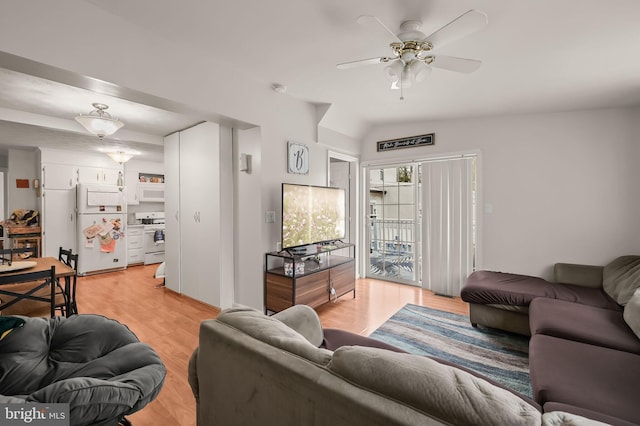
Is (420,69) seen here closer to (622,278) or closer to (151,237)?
(622,278)

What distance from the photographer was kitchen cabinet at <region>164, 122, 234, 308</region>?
3506 mm

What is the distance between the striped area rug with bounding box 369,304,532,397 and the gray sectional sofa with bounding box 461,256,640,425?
171 mm

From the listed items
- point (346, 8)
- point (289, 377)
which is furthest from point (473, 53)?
point (289, 377)

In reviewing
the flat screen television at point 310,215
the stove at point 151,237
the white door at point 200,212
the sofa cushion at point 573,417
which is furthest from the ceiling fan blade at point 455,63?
the stove at point 151,237

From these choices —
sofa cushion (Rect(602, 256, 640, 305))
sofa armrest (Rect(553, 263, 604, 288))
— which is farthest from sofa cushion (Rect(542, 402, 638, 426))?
sofa armrest (Rect(553, 263, 604, 288))

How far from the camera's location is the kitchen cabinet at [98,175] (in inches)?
209

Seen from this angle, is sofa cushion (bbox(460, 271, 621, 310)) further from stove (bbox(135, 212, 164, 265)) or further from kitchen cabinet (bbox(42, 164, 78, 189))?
kitchen cabinet (bbox(42, 164, 78, 189))

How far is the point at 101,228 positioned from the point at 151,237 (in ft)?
3.12

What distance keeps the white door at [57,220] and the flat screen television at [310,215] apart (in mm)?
4681

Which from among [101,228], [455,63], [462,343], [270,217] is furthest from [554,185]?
[101,228]

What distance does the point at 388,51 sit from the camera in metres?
2.35

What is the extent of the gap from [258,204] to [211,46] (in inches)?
61.1

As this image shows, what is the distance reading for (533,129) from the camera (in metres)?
3.56

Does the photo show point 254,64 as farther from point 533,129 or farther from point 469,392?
point 533,129
